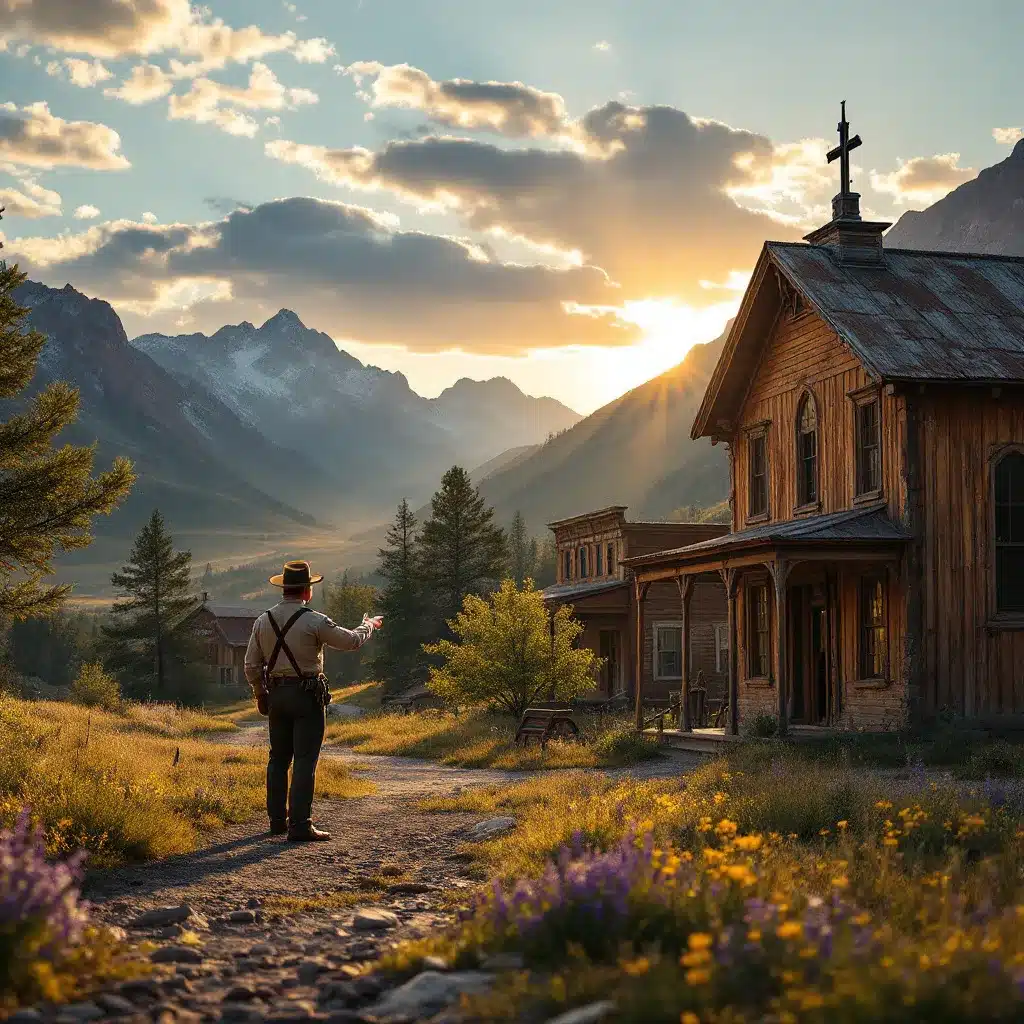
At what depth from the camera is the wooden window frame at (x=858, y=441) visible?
2205 centimetres

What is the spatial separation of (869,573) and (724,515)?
5656 inches

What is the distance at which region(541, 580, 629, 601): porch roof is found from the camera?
45.9m

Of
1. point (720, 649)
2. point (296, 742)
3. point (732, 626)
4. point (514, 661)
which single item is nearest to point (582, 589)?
point (720, 649)

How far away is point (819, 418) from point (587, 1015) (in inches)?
Result: 811

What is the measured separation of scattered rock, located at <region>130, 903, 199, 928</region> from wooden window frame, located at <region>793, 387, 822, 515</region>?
18.1 metres

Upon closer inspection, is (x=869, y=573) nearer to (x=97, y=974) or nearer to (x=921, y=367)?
(x=921, y=367)

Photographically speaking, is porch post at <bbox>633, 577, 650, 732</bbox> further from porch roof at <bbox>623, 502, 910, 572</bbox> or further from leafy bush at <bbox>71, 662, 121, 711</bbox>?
leafy bush at <bbox>71, 662, 121, 711</bbox>

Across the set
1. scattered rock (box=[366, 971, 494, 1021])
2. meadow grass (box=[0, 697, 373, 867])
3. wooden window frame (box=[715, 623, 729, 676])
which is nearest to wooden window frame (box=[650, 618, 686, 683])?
wooden window frame (box=[715, 623, 729, 676])

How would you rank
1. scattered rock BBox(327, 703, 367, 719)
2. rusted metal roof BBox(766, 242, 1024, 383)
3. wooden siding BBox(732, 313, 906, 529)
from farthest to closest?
scattered rock BBox(327, 703, 367, 719)
wooden siding BBox(732, 313, 906, 529)
rusted metal roof BBox(766, 242, 1024, 383)

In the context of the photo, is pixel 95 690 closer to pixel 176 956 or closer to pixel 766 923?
pixel 176 956

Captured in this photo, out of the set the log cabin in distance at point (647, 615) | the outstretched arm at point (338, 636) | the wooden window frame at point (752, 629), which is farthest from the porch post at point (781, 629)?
the log cabin in distance at point (647, 615)

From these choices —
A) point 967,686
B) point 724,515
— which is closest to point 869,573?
point 967,686

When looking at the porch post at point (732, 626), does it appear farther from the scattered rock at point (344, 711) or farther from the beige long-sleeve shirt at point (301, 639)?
the scattered rock at point (344, 711)

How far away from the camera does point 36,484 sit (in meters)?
27.8
